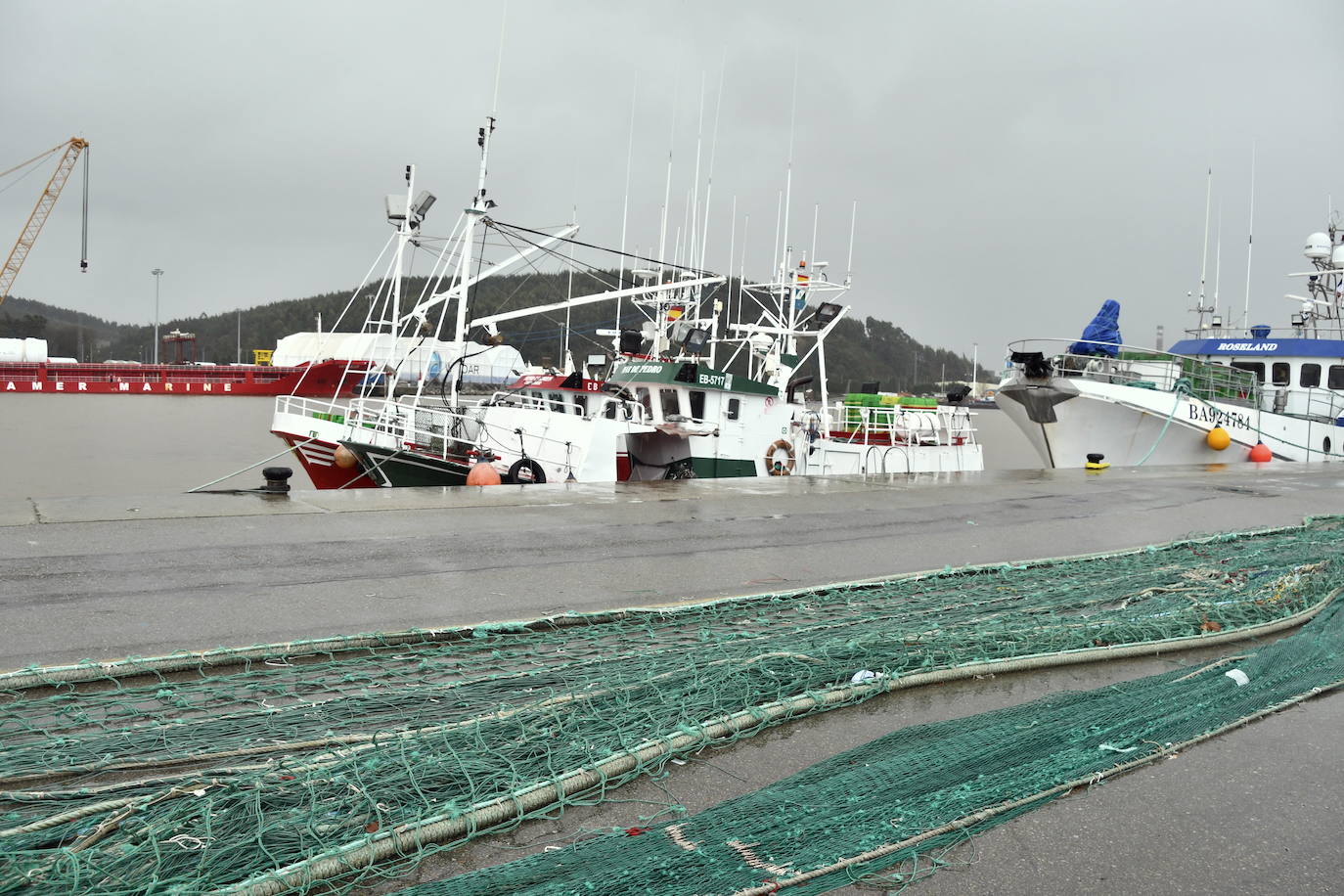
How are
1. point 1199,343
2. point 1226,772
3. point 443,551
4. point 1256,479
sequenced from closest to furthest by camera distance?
point 1226,772, point 443,551, point 1256,479, point 1199,343

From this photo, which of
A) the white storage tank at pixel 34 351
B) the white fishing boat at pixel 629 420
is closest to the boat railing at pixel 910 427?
the white fishing boat at pixel 629 420

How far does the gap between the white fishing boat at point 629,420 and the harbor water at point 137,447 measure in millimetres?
2703

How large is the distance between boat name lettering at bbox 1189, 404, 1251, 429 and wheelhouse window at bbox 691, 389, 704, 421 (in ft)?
34.4

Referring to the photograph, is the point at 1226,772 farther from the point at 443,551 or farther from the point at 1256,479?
the point at 1256,479

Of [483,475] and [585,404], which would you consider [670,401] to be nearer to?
[585,404]

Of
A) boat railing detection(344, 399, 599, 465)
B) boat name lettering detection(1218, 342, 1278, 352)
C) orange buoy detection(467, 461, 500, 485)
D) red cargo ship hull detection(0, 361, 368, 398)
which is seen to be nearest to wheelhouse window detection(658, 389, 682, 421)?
boat railing detection(344, 399, 599, 465)

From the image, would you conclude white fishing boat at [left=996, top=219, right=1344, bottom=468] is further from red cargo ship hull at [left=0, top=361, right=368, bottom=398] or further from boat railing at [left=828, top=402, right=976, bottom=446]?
red cargo ship hull at [left=0, top=361, right=368, bottom=398]

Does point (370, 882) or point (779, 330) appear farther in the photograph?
point (779, 330)

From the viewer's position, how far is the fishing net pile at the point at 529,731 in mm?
2678

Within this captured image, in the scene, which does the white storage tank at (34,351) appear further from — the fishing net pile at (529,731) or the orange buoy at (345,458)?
the fishing net pile at (529,731)

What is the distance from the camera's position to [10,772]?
10.3 feet


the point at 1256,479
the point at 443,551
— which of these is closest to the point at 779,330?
the point at 1256,479

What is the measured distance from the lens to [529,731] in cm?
354

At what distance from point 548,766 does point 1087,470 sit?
16.1 metres
